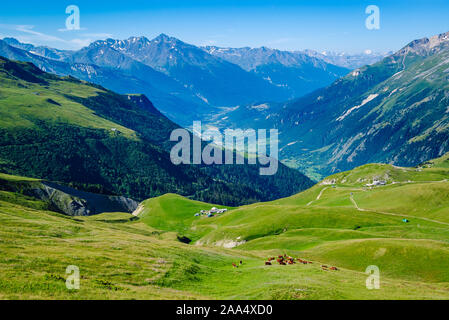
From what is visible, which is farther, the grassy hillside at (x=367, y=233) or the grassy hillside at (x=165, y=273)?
the grassy hillside at (x=367, y=233)

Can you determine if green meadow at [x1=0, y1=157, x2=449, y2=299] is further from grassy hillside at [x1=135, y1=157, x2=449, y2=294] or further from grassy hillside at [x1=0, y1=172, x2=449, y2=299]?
grassy hillside at [x1=135, y1=157, x2=449, y2=294]

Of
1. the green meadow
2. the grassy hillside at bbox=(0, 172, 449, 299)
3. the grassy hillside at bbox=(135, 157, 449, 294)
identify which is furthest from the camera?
the grassy hillside at bbox=(135, 157, 449, 294)

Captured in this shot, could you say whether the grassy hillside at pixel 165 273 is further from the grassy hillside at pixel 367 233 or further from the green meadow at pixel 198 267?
the grassy hillside at pixel 367 233

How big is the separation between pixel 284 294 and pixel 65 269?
26557 mm

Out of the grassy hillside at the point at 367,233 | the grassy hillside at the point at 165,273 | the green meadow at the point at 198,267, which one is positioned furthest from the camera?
the grassy hillside at the point at 367,233

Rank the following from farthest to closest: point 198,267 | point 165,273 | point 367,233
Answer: point 367,233, point 198,267, point 165,273

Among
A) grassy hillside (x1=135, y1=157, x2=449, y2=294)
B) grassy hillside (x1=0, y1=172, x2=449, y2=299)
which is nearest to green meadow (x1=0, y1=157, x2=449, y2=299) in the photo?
grassy hillside (x1=0, y1=172, x2=449, y2=299)

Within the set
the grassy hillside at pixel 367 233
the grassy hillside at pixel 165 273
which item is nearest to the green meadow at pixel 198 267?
the grassy hillside at pixel 165 273

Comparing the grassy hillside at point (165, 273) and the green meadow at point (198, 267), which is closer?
the grassy hillside at point (165, 273)

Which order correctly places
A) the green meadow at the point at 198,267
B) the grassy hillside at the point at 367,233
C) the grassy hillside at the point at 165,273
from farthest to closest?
the grassy hillside at the point at 367,233 → the green meadow at the point at 198,267 → the grassy hillside at the point at 165,273

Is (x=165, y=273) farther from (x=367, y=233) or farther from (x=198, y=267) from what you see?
(x=367, y=233)

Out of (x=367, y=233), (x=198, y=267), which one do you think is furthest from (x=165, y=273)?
(x=367, y=233)

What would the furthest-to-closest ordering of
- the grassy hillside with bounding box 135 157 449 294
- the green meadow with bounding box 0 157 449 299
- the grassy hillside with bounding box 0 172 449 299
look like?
the grassy hillside with bounding box 135 157 449 294 → the green meadow with bounding box 0 157 449 299 → the grassy hillside with bounding box 0 172 449 299

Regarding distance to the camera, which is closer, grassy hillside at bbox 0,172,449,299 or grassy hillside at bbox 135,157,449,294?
grassy hillside at bbox 0,172,449,299
